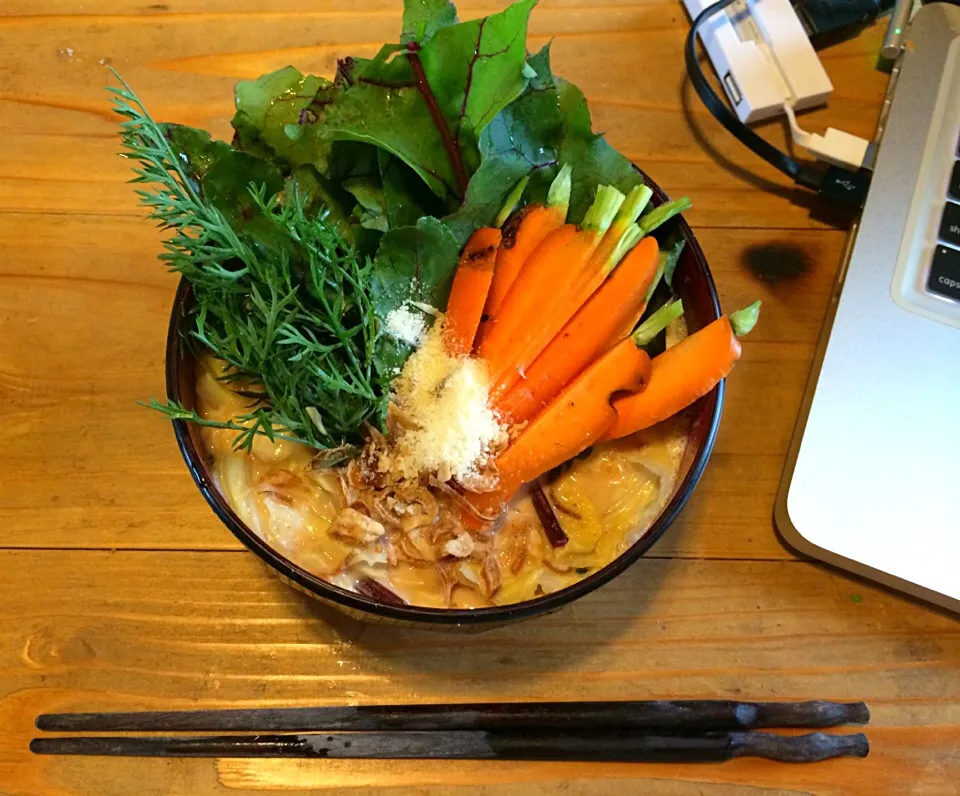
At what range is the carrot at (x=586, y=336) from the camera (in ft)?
2.25

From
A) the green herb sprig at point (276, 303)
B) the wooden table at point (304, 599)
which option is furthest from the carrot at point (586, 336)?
the wooden table at point (304, 599)

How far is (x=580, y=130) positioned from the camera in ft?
2.40

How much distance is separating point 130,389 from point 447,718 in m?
0.48

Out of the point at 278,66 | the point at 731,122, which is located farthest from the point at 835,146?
the point at 278,66

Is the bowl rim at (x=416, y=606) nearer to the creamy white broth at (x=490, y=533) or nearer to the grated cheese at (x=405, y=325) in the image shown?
the creamy white broth at (x=490, y=533)

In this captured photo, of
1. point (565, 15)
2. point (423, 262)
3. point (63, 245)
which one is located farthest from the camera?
point (565, 15)

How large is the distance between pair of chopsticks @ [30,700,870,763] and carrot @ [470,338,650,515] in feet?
0.76

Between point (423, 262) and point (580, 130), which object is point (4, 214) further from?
point (580, 130)

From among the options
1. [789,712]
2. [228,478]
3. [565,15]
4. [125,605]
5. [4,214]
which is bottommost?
[789,712]

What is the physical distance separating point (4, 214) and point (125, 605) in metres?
0.49

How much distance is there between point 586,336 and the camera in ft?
2.27

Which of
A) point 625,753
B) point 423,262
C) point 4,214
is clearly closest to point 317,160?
point 423,262

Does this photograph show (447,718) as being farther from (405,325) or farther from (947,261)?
(947,261)

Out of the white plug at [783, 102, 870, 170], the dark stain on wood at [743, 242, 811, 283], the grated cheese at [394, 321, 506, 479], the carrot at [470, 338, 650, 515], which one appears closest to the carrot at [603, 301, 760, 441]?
the carrot at [470, 338, 650, 515]
